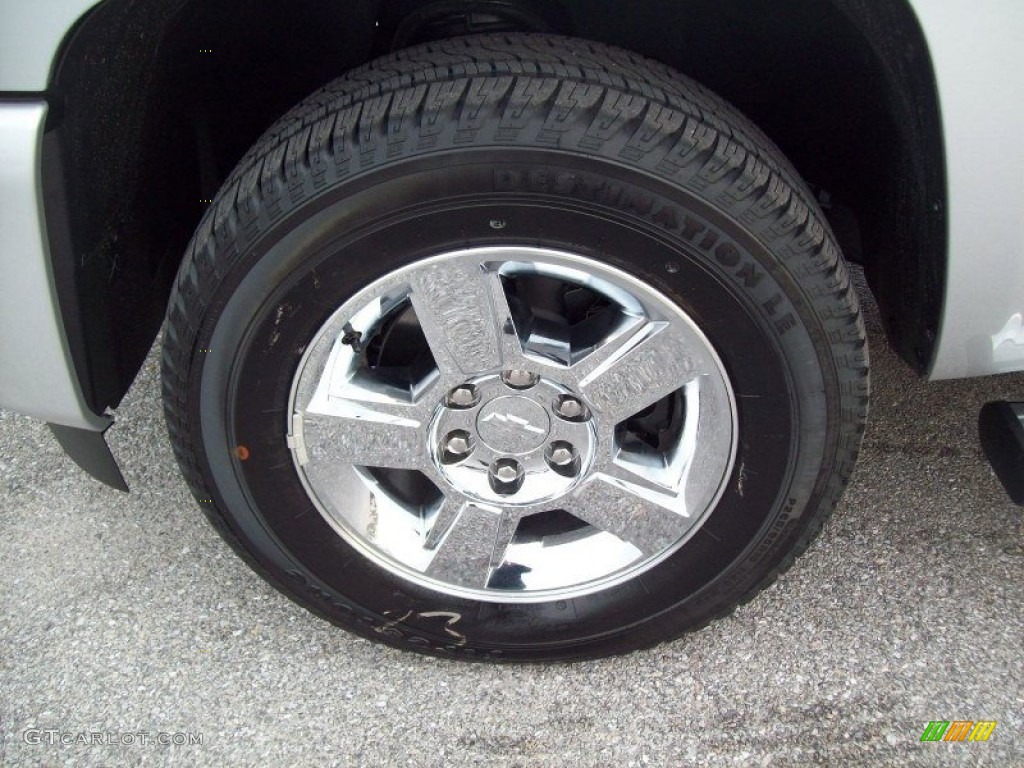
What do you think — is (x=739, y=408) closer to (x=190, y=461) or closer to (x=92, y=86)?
(x=190, y=461)

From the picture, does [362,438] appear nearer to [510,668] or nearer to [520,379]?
[520,379]

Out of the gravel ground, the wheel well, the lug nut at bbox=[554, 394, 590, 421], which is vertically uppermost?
the wheel well

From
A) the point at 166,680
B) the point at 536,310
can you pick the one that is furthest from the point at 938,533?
the point at 166,680

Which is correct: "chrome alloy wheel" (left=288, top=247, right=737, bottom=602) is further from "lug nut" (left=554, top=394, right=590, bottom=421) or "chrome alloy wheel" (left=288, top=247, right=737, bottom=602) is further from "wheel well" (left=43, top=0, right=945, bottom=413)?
"wheel well" (left=43, top=0, right=945, bottom=413)

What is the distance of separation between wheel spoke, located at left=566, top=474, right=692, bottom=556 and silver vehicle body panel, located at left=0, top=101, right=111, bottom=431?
0.94 m

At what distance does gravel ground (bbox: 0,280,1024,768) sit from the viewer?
170 cm

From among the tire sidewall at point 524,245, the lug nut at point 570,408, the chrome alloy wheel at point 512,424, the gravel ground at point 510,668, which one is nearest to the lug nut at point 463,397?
the chrome alloy wheel at point 512,424

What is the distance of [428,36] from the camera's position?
183 centimetres

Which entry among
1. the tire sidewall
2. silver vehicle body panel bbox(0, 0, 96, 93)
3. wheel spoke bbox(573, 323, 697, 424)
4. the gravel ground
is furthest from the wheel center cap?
silver vehicle body panel bbox(0, 0, 96, 93)

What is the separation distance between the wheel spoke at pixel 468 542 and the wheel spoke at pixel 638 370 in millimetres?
326

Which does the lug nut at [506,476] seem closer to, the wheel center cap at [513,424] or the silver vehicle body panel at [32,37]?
the wheel center cap at [513,424]

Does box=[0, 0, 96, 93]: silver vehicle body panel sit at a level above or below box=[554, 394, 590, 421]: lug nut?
above

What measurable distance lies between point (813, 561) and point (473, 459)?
2.97 feet

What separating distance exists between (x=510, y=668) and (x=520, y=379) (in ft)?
2.20
